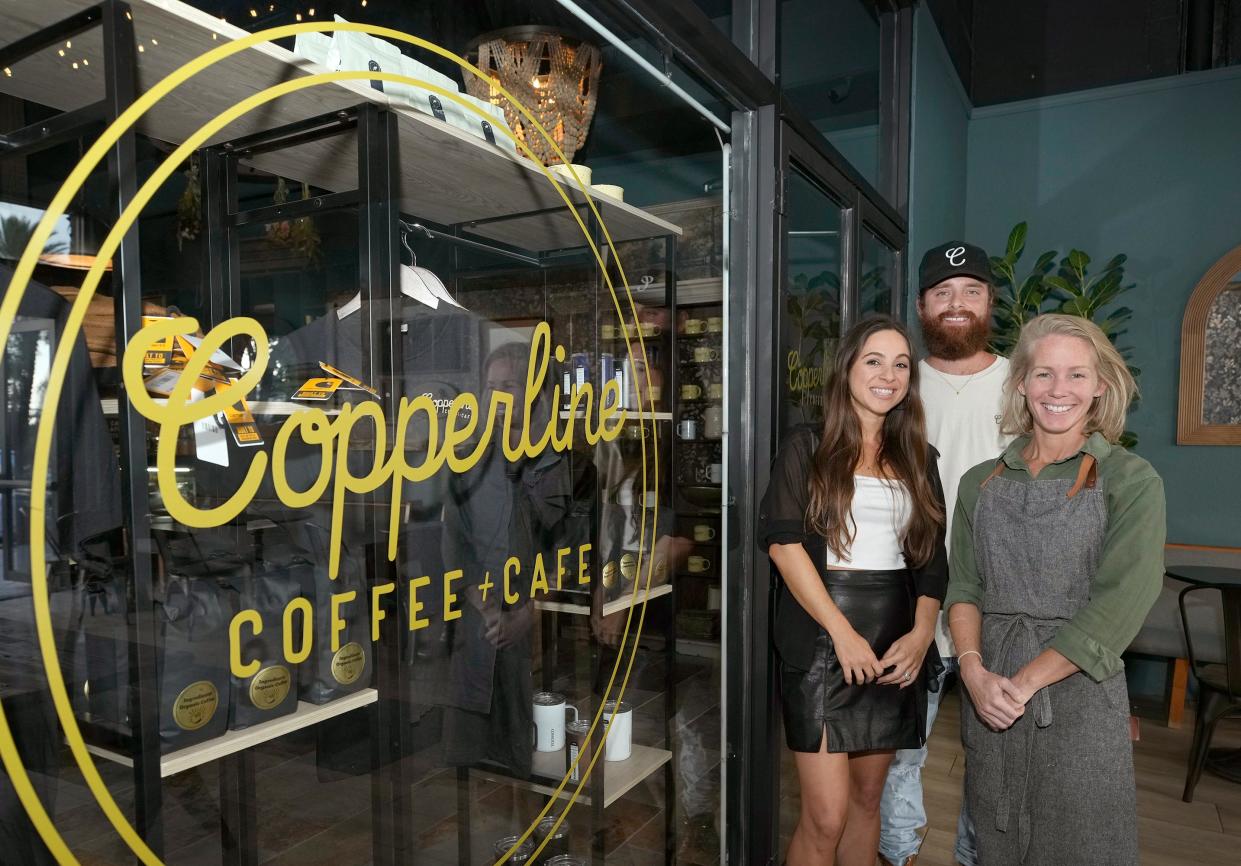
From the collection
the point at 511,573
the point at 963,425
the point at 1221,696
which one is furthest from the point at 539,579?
the point at 1221,696

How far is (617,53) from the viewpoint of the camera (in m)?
1.72

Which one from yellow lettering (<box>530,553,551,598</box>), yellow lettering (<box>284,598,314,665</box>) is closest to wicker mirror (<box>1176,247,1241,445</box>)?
yellow lettering (<box>530,553,551,598</box>)

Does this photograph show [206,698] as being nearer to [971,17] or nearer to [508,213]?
[508,213]

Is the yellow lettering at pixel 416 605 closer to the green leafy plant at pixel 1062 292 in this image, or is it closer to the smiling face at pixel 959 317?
the smiling face at pixel 959 317

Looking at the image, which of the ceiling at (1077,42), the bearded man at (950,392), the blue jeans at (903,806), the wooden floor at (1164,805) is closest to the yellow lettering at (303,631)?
the bearded man at (950,392)

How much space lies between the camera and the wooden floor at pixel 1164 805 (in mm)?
2816

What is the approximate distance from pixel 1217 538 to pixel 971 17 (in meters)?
3.40

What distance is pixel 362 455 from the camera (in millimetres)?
1152

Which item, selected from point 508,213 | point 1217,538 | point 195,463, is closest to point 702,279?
point 508,213

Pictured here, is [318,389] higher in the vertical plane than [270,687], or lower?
higher

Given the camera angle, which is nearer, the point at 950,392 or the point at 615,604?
the point at 615,604

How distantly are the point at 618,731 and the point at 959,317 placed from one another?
1.59m

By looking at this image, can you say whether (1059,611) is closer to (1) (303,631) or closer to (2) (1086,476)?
(2) (1086,476)

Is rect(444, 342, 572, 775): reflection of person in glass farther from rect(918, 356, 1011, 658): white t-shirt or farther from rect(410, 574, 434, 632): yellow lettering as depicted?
rect(918, 356, 1011, 658): white t-shirt
